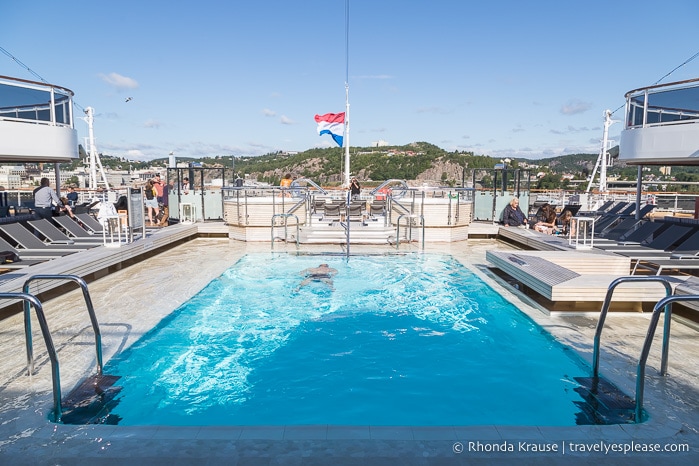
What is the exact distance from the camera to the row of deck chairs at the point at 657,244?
6.97 meters

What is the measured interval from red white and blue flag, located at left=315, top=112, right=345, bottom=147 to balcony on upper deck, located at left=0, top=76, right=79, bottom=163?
9427mm

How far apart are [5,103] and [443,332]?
906 centimetres

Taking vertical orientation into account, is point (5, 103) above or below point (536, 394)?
above

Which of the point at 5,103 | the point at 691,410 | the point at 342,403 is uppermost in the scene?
the point at 5,103

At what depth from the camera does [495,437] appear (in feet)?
8.95

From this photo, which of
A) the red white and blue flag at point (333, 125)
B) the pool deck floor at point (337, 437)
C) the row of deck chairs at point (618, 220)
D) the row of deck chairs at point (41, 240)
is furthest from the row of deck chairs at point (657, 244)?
the red white and blue flag at point (333, 125)

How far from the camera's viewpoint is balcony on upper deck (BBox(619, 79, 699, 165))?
332 inches

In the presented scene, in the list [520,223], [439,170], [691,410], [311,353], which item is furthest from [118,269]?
[439,170]

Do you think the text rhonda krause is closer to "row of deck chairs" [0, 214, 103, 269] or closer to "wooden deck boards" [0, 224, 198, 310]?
"wooden deck boards" [0, 224, 198, 310]

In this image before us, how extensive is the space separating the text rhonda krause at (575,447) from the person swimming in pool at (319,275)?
202 inches

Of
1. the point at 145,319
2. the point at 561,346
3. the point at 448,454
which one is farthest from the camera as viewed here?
the point at 145,319

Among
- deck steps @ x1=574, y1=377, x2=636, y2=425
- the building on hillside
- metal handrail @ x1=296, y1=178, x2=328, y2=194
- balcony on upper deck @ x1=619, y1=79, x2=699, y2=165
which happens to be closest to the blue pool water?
deck steps @ x1=574, y1=377, x2=636, y2=425

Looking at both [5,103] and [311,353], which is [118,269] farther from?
[311,353]

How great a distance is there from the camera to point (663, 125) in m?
8.80
